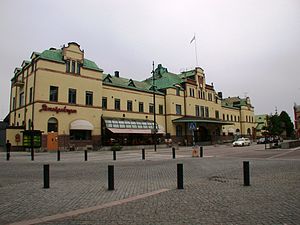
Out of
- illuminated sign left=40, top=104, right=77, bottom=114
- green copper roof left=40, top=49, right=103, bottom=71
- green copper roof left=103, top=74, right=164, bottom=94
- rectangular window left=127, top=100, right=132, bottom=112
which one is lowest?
illuminated sign left=40, top=104, right=77, bottom=114

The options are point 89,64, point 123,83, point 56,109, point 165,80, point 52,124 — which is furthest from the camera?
point 165,80

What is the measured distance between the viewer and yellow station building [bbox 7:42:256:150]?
3706cm

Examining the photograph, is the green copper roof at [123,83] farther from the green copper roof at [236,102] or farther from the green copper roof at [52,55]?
the green copper roof at [236,102]

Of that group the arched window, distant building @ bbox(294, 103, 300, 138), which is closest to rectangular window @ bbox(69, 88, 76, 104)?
the arched window

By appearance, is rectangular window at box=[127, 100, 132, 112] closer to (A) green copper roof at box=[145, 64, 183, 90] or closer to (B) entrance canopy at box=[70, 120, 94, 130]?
(B) entrance canopy at box=[70, 120, 94, 130]

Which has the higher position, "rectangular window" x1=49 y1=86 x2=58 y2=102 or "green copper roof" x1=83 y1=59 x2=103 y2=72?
"green copper roof" x1=83 y1=59 x2=103 y2=72

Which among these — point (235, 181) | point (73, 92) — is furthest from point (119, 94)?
point (235, 181)

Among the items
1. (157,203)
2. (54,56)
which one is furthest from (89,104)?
(157,203)

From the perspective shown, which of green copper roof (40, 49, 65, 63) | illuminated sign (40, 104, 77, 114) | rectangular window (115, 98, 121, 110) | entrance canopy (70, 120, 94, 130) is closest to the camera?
illuminated sign (40, 104, 77, 114)

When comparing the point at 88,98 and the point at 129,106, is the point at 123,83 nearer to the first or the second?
the point at 129,106

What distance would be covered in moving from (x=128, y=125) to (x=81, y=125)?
9.24 meters

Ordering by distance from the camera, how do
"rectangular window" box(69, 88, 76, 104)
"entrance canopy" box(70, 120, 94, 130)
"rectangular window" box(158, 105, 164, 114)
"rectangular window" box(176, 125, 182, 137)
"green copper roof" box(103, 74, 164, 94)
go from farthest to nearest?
"rectangular window" box(176, 125, 182, 137)
"rectangular window" box(158, 105, 164, 114)
"green copper roof" box(103, 74, 164, 94)
"rectangular window" box(69, 88, 76, 104)
"entrance canopy" box(70, 120, 94, 130)

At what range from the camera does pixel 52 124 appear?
3728cm

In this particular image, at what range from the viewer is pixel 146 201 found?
24.2 feet
